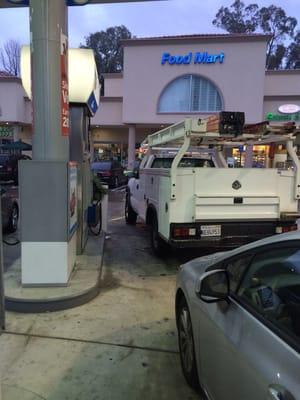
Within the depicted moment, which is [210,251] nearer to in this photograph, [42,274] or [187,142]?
[187,142]

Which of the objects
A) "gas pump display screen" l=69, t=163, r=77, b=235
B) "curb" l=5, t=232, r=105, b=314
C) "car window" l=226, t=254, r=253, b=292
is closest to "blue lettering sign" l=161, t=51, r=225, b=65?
"gas pump display screen" l=69, t=163, r=77, b=235

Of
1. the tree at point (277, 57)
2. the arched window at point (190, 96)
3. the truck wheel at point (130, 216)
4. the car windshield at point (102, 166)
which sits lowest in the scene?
the truck wheel at point (130, 216)

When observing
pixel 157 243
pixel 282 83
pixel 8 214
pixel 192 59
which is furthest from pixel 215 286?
pixel 282 83

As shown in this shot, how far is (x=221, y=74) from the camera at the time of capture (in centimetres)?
2370

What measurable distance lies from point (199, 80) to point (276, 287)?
2358 centimetres

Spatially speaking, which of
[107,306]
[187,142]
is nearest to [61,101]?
[187,142]

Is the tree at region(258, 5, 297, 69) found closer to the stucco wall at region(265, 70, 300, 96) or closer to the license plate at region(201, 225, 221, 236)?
the stucco wall at region(265, 70, 300, 96)

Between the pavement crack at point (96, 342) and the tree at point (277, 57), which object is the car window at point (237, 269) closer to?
the pavement crack at point (96, 342)

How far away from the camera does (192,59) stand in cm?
2372

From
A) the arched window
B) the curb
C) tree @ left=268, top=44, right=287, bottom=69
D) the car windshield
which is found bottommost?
the curb

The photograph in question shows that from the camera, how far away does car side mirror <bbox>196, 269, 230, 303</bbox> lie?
2.39m

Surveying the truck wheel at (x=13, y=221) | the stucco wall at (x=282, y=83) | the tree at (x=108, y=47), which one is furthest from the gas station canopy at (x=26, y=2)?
the tree at (x=108, y=47)

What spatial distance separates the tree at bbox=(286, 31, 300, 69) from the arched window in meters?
40.0

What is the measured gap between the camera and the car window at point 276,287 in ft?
6.35
